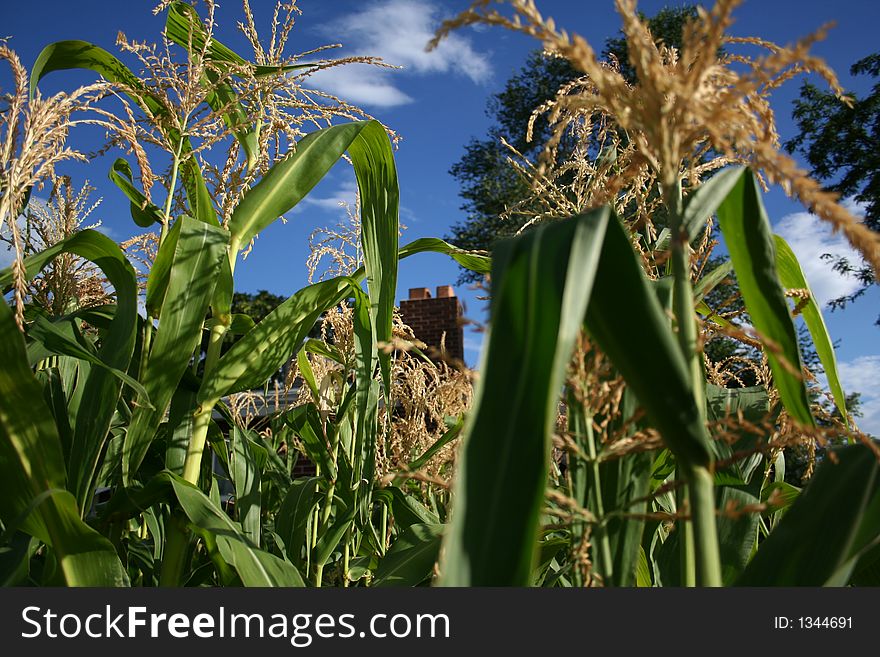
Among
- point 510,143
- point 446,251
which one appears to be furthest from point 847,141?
point 446,251

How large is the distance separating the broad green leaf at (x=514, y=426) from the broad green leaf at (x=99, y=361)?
2.57 feet

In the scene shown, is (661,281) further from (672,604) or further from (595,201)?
(672,604)

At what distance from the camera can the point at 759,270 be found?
73 cm

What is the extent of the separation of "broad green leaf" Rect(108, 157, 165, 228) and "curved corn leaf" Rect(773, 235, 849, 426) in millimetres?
1265

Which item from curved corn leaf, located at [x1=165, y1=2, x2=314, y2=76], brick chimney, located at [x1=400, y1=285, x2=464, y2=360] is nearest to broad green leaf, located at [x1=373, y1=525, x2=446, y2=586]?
curved corn leaf, located at [x1=165, y1=2, x2=314, y2=76]

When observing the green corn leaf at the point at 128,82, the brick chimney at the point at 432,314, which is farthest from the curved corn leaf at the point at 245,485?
the brick chimney at the point at 432,314

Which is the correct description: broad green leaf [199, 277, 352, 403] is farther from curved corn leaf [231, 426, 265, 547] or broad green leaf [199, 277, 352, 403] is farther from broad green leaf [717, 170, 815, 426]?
broad green leaf [717, 170, 815, 426]

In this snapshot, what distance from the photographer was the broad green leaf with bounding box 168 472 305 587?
0.96m

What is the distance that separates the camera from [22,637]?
0.75m

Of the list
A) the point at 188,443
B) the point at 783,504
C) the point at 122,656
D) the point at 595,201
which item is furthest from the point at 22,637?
the point at 783,504

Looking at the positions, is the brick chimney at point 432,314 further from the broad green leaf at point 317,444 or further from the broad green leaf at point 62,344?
the broad green leaf at point 62,344

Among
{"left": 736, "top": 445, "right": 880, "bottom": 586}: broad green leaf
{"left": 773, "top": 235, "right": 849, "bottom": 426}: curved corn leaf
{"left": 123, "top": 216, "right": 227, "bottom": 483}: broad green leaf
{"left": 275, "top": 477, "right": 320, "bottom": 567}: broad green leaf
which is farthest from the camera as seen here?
{"left": 275, "top": 477, "right": 320, "bottom": 567}: broad green leaf

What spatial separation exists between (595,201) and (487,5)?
0.85 feet

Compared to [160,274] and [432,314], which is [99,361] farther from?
[432,314]
